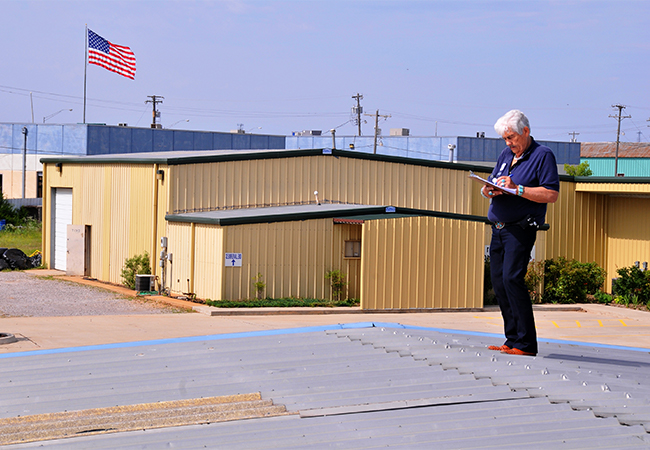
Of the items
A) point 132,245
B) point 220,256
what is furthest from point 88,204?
point 220,256

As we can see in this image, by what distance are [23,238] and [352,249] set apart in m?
22.6

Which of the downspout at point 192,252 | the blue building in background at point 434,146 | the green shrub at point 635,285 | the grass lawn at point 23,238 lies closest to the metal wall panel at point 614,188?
the green shrub at point 635,285

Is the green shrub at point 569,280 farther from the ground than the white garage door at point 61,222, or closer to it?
closer to it

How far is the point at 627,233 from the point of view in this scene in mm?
26219

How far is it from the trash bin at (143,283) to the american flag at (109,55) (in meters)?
23.4

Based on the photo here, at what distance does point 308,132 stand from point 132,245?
176 feet

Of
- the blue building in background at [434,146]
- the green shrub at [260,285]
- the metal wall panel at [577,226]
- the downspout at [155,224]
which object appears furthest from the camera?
the blue building in background at [434,146]

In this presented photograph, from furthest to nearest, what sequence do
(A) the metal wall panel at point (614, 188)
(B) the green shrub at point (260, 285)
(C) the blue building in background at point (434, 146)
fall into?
1. (C) the blue building in background at point (434, 146)
2. (A) the metal wall panel at point (614, 188)
3. (B) the green shrub at point (260, 285)

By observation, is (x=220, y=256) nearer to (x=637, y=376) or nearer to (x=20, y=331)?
(x=20, y=331)

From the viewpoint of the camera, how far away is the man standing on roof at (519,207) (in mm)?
5492

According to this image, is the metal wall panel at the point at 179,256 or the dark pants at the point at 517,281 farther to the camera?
the metal wall panel at the point at 179,256

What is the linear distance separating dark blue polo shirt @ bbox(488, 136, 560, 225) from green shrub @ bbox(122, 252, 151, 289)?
17609 mm

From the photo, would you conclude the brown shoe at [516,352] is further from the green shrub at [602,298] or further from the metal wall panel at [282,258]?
the green shrub at [602,298]

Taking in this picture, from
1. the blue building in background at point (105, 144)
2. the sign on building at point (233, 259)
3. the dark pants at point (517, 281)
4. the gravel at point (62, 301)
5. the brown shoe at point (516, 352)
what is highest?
the blue building in background at point (105, 144)
